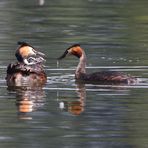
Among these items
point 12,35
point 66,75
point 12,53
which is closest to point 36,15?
point 12,35

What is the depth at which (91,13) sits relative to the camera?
2941 cm

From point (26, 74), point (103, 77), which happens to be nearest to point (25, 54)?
point (26, 74)

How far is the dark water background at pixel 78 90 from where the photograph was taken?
1298 cm

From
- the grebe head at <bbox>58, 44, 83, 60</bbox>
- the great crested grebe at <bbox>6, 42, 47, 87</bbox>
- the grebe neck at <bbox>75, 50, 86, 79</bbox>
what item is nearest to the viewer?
the great crested grebe at <bbox>6, 42, 47, 87</bbox>

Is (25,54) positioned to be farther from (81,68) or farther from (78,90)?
(78,90)

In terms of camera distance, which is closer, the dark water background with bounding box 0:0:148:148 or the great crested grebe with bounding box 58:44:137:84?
the dark water background with bounding box 0:0:148:148

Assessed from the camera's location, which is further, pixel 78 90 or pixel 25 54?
pixel 25 54

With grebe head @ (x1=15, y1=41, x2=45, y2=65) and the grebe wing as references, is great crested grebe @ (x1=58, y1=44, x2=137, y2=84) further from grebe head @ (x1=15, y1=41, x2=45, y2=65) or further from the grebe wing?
grebe head @ (x1=15, y1=41, x2=45, y2=65)

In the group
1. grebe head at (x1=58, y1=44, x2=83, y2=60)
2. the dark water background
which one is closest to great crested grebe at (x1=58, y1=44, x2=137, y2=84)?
the dark water background

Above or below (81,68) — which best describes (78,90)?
below

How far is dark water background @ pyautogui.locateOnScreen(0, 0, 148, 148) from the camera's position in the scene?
13.0 meters

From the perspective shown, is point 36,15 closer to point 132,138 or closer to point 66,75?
point 66,75

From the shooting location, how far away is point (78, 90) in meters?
16.6

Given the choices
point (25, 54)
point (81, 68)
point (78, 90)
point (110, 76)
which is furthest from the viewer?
point (25, 54)
